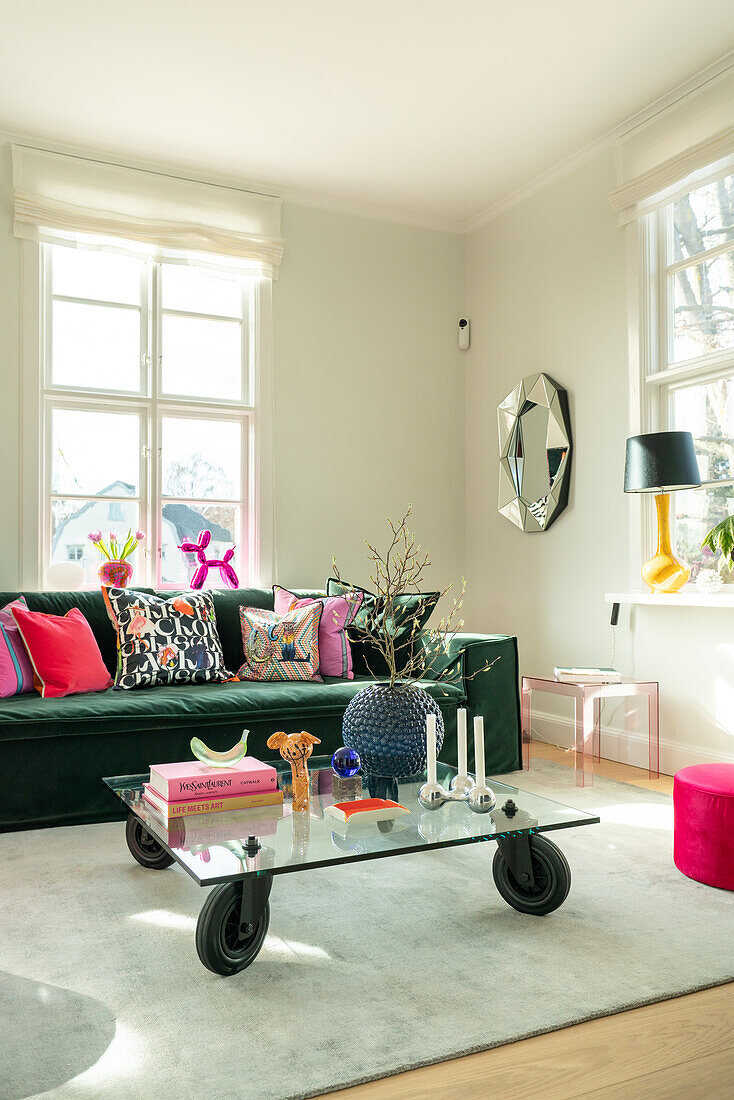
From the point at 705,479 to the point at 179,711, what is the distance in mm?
2386

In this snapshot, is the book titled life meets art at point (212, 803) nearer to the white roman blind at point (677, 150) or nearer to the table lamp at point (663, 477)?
the table lamp at point (663, 477)

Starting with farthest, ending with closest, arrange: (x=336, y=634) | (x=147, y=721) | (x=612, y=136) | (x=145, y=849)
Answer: (x=612, y=136)
(x=336, y=634)
(x=147, y=721)
(x=145, y=849)

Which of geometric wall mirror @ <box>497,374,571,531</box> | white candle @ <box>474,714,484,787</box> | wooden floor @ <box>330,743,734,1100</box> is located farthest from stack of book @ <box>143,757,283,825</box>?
geometric wall mirror @ <box>497,374,571,531</box>

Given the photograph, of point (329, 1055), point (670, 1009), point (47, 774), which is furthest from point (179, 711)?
point (670, 1009)

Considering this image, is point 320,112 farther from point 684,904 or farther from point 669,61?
point 684,904

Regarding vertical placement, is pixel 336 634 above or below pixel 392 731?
above

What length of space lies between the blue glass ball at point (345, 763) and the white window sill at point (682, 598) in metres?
1.83

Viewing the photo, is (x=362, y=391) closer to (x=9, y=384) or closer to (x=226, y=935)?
(x=9, y=384)

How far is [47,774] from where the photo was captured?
3.05m

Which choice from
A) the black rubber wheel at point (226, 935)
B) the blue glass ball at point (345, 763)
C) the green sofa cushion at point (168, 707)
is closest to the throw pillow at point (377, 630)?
the green sofa cushion at point (168, 707)

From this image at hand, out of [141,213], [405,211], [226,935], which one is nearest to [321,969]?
[226,935]

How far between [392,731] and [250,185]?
3446 mm

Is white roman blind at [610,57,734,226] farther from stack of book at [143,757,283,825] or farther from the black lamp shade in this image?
stack of book at [143,757,283,825]

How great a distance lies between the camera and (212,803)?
221 centimetres
